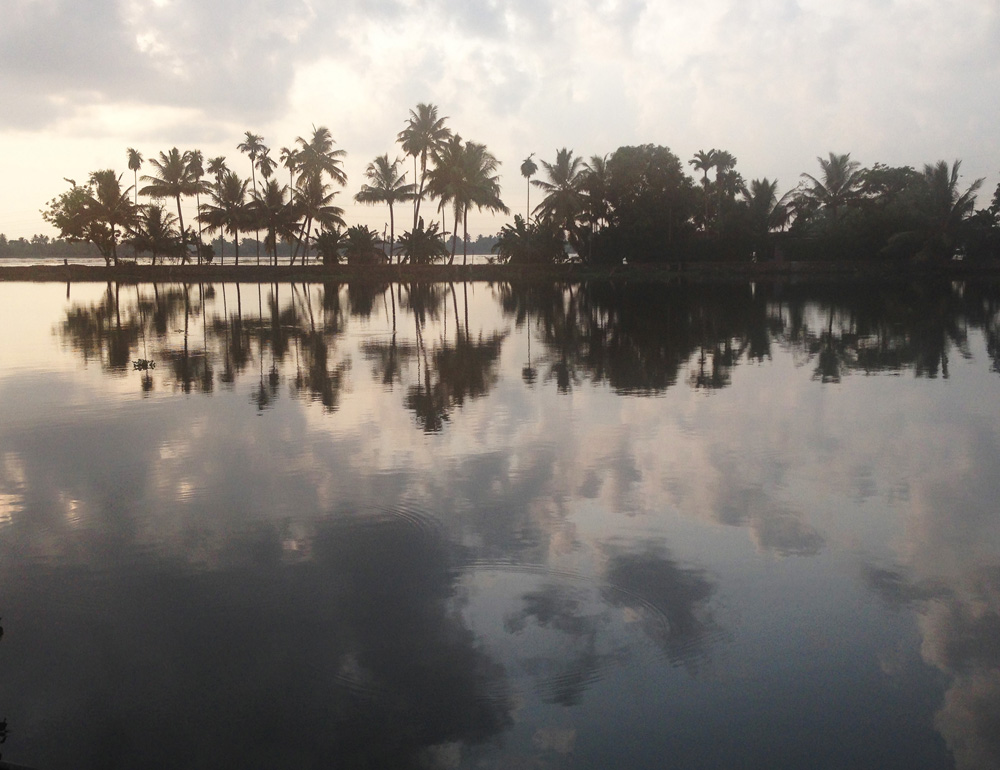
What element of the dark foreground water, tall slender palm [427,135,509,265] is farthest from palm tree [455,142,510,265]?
the dark foreground water

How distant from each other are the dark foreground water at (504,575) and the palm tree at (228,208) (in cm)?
4534

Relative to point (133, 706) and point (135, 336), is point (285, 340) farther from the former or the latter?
point (133, 706)

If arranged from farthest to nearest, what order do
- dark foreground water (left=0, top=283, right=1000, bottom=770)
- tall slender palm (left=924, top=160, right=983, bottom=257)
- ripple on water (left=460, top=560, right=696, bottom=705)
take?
1. tall slender palm (left=924, top=160, right=983, bottom=257)
2. ripple on water (left=460, top=560, right=696, bottom=705)
3. dark foreground water (left=0, top=283, right=1000, bottom=770)

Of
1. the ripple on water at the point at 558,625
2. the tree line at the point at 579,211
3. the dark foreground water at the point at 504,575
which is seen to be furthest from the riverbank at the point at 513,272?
the ripple on water at the point at 558,625

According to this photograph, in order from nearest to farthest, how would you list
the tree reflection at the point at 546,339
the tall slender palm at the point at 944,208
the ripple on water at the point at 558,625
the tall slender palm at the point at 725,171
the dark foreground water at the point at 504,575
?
the dark foreground water at the point at 504,575 < the ripple on water at the point at 558,625 < the tree reflection at the point at 546,339 < the tall slender palm at the point at 944,208 < the tall slender palm at the point at 725,171

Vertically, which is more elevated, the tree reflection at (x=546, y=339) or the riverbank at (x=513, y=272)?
the riverbank at (x=513, y=272)

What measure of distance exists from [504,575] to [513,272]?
49.4 metres

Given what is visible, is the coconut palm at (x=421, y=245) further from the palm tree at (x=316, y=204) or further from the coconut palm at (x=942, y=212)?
the coconut palm at (x=942, y=212)

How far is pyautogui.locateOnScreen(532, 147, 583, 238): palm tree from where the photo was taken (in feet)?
170

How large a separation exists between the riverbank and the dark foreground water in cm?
3968

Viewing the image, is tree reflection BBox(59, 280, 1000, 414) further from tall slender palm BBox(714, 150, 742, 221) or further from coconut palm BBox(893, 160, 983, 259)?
tall slender palm BBox(714, 150, 742, 221)

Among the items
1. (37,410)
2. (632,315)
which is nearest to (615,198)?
(632,315)

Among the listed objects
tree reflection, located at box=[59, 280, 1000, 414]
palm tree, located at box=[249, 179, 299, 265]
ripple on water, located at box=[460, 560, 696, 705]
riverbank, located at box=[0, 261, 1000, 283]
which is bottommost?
ripple on water, located at box=[460, 560, 696, 705]

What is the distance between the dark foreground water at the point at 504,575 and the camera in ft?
12.3
